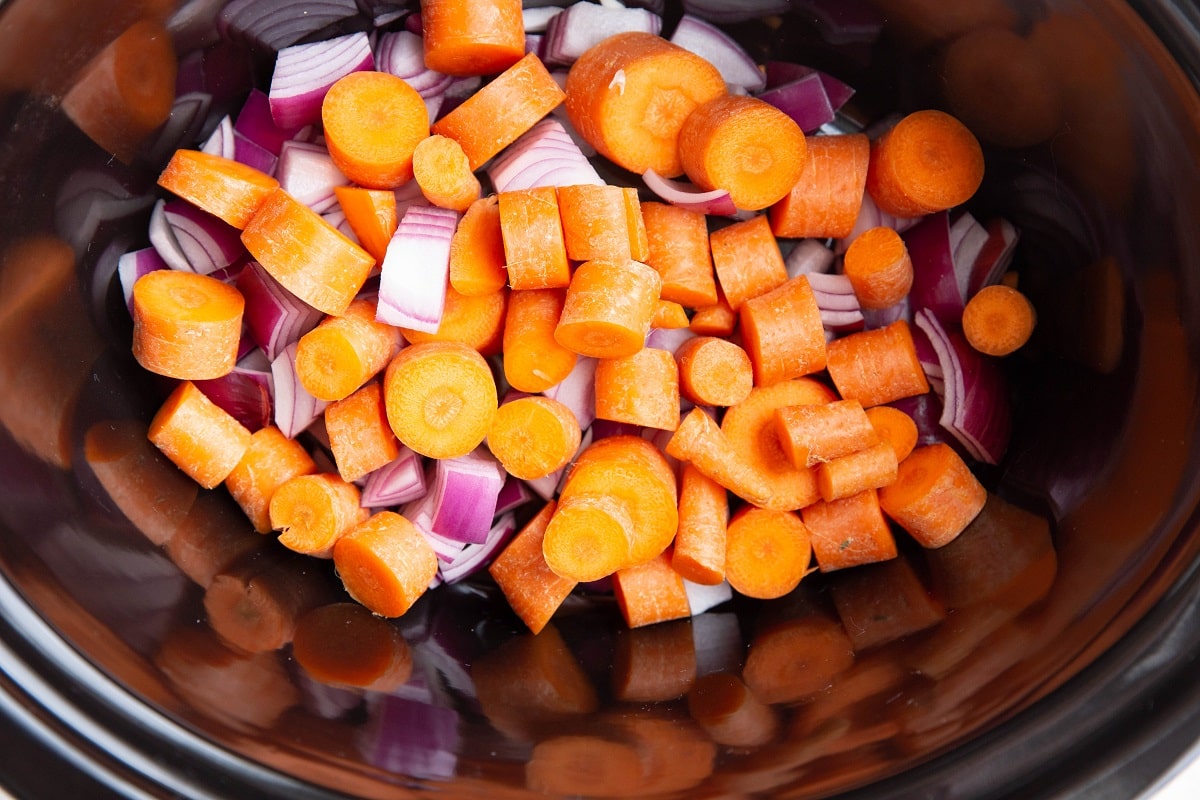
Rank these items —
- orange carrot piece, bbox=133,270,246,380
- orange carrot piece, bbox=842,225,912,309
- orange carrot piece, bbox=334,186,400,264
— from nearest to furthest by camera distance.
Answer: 1. orange carrot piece, bbox=133,270,246,380
2. orange carrot piece, bbox=334,186,400,264
3. orange carrot piece, bbox=842,225,912,309

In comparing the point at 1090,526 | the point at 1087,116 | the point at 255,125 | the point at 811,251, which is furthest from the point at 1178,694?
the point at 255,125

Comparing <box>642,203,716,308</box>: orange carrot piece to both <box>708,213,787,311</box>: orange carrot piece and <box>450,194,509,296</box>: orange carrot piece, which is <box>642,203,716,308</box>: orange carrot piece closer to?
<box>708,213,787,311</box>: orange carrot piece

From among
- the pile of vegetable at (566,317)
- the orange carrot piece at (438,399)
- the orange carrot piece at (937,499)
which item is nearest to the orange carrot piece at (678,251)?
the pile of vegetable at (566,317)

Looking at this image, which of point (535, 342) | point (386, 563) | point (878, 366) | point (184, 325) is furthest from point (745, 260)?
point (184, 325)

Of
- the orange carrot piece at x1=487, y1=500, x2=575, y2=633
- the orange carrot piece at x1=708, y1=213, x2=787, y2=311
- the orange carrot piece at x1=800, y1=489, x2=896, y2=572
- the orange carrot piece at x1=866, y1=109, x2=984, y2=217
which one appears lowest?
the orange carrot piece at x1=487, y1=500, x2=575, y2=633

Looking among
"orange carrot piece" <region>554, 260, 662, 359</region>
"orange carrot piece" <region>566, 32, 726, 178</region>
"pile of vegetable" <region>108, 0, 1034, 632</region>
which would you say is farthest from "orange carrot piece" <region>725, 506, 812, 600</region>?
"orange carrot piece" <region>566, 32, 726, 178</region>

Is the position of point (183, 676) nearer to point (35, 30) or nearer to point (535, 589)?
point (535, 589)

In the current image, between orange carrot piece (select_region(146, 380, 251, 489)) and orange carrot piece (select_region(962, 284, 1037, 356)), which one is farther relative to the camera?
orange carrot piece (select_region(962, 284, 1037, 356))

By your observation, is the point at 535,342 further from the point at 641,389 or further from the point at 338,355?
the point at 338,355
